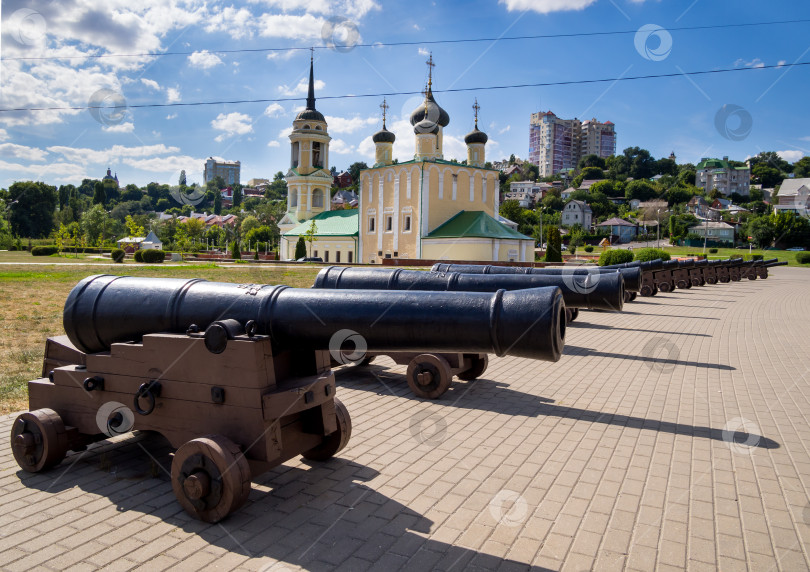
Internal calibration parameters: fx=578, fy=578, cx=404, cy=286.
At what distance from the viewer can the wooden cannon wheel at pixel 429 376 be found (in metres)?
5.83

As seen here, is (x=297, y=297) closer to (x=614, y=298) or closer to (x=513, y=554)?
(x=513, y=554)

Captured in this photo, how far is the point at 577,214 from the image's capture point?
114625 mm

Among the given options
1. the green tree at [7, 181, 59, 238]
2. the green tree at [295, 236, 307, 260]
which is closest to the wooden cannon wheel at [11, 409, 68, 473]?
the green tree at [295, 236, 307, 260]

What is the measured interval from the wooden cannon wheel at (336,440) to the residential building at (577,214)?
11391 centimetres

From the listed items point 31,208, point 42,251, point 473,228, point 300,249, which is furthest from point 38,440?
point 31,208

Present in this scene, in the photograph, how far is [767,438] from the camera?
480cm

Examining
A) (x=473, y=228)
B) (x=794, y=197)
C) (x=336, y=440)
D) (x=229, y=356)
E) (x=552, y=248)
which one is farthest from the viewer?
(x=794, y=197)

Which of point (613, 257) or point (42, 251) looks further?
point (42, 251)

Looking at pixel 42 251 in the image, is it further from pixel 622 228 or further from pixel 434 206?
pixel 622 228

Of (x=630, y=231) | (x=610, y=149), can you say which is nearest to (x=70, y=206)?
(x=630, y=231)

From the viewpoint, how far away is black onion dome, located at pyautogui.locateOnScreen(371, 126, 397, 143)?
51406mm

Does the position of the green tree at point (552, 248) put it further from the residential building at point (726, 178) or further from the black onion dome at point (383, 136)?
the residential building at point (726, 178)

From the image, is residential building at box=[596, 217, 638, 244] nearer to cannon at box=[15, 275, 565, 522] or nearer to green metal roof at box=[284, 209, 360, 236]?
green metal roof at box=[284, 209, 360, 236]

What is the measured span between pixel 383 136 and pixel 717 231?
56.9 m
